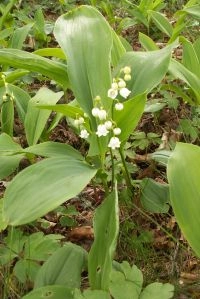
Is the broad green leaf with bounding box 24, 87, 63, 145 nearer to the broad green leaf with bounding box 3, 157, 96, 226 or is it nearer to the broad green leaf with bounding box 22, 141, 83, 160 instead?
the broad green leaf with bounding box 22, 141, 83, 160

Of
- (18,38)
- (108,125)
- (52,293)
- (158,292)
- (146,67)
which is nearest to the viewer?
(158,292)

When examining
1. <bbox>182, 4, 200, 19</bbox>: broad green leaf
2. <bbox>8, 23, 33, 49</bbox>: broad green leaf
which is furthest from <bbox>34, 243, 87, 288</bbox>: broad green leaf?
<bbox>8, 23, 33, 49</bbox>: broad green leaf

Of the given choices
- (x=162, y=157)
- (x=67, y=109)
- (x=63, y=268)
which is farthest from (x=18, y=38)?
(x=63, y=268)

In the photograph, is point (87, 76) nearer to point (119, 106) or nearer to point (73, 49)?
point (73, 49)

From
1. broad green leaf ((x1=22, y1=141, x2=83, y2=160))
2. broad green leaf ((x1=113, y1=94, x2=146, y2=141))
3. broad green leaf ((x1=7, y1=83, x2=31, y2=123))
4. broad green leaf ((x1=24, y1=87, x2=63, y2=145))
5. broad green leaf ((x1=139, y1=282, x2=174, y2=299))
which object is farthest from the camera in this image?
broad green leaf ((x1=7, y1=83, x2=31, y2=123))

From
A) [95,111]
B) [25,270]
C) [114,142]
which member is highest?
[95,111]

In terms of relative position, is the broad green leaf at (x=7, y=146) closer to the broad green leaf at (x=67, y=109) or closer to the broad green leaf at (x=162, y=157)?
the broad green leaf at (x=67, y=109)

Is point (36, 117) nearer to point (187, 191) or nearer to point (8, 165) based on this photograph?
point (8, 165)
